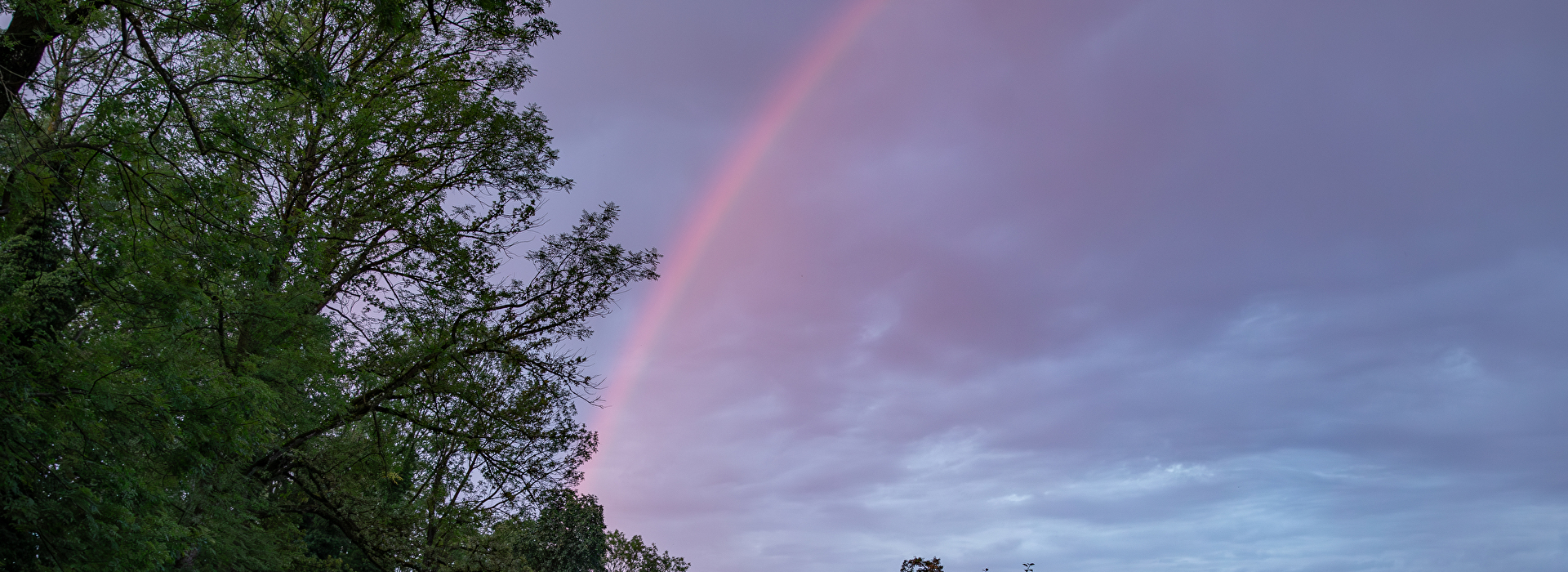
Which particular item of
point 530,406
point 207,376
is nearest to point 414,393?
point 530,406

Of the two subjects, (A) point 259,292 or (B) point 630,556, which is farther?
(B) point 630,556

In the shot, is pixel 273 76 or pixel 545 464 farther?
pixel 545 464

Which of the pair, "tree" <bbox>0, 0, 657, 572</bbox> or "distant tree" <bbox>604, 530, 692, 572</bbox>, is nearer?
"tree" <bbox>0, 0, 657, 572</bbox>

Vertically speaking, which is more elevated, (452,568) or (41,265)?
(41,265)

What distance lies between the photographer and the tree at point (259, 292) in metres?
9.01

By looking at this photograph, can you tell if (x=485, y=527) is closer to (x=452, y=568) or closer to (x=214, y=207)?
(x=452, y=568)

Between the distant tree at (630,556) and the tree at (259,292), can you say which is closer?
the tree at (259,292)

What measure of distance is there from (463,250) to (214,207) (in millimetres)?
3538

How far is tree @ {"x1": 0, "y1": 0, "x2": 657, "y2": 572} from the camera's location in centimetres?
901

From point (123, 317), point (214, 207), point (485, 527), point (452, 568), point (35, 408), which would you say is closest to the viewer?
point (214, 207)

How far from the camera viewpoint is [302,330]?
533 inches

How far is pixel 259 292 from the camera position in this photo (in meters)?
12.3

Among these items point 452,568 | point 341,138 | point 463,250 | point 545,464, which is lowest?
point 452,568

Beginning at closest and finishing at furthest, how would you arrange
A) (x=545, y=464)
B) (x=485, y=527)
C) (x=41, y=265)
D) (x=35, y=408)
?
(x=35, y=408) → (x=41, y=265) → (x=545, y=464) → (x=485, y=527)
